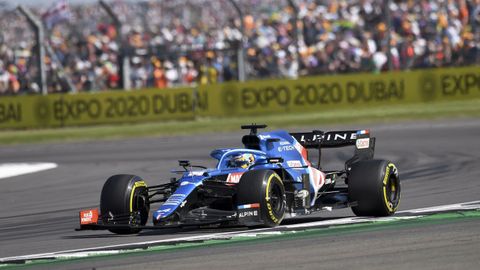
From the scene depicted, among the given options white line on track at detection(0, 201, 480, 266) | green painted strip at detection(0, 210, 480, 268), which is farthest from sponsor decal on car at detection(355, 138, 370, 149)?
green painted strip at detection(0, 210, 480, 268)

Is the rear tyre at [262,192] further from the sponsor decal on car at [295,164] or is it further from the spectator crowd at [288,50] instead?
the spectator crowd at [288,50]

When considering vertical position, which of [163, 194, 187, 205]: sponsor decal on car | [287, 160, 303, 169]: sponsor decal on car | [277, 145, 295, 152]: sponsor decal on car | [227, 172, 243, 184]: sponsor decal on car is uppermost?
[277, 145, 295, 152]: sponsor decal on car

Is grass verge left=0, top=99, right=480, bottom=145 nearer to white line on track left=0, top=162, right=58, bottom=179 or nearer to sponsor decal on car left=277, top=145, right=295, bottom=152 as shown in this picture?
white line on track left=0, top=162, right=58, bottom=179

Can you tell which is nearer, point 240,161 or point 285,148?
point 240,161

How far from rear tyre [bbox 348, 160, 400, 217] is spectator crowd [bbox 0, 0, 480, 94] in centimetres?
2044

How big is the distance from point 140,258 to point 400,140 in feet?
50.1

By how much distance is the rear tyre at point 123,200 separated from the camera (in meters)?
11.1

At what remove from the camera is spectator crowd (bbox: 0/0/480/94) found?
33.4 meters

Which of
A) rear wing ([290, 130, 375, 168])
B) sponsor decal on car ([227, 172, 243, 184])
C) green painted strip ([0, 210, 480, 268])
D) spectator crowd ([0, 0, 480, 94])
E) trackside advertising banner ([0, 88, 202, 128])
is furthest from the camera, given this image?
spectator crowd ([0, 0, 480, 94])

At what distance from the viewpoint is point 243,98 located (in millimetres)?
32781

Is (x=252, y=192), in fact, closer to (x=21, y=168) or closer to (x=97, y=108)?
(x=21, y=168)

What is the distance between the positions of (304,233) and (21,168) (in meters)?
12.9

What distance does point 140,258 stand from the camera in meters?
9.26

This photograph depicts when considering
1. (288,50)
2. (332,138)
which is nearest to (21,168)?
(332,138)
